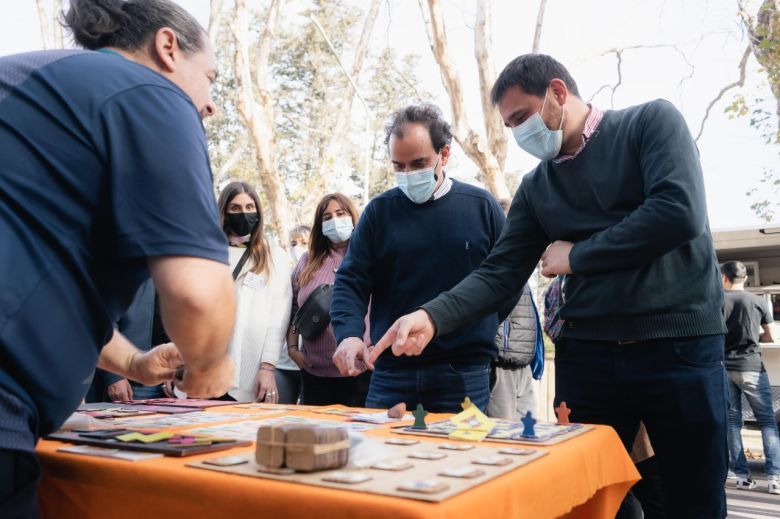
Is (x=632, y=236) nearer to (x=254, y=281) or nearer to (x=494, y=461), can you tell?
(x=494, y=461)

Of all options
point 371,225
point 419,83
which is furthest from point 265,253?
point 419,83

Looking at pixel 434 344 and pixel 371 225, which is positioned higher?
pixel 371 225

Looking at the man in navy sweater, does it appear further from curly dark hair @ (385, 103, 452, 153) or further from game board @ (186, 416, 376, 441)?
game board @ (186, 416, 376, 441)

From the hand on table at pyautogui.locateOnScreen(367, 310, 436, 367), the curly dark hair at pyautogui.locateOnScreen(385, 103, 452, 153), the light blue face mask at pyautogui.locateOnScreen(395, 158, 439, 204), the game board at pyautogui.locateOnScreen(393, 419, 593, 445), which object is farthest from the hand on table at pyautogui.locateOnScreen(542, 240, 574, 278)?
the curly dark hair at pyautogui.locateOnScreen(385, 103, 452, 153)

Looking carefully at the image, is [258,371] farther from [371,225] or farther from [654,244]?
[654,244]

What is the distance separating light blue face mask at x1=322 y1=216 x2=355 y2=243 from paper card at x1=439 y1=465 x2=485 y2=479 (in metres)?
3.05

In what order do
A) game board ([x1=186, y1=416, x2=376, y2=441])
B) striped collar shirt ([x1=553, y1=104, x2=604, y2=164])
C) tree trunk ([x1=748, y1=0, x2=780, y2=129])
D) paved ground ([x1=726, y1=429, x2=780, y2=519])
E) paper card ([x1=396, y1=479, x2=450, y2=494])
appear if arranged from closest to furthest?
paper card ([x1=396, y1=479, x2=450, y2=494]) < game board ([x1=186, y1=416, x2=376, y2=441]) < striped collar shirt ([x1=553, y1=104, x2=604, y2=164]) < paved ground ([x1=726, y1=429, x2=780, y2=519]) < tree trunk ([x1=748, y1=0, x2=780, y2=129])

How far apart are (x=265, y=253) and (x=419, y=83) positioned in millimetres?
20531

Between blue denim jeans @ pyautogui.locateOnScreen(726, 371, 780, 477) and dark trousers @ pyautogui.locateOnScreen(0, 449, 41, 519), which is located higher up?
dark trousers @ pyautogui.locateOnScreen(0, 449, 41, 519)

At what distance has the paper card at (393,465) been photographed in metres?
1.23

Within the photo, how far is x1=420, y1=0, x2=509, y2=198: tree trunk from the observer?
29.9 feet

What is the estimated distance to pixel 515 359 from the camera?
434 cm

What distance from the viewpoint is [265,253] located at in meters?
3.99

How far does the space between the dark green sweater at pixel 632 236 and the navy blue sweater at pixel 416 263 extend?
1.15ft
